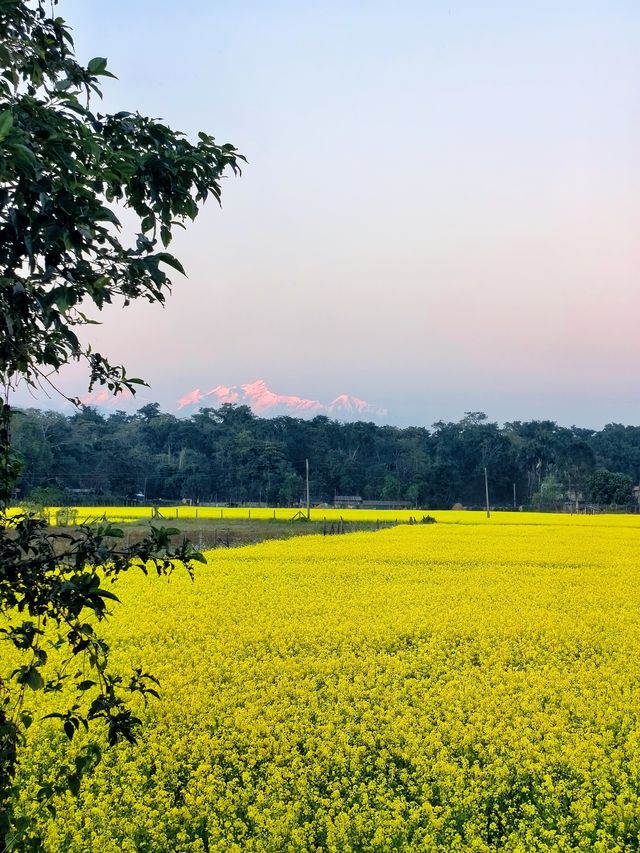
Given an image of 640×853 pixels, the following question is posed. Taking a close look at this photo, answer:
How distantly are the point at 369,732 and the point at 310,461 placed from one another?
7396cm

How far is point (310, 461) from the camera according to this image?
80.0 metres

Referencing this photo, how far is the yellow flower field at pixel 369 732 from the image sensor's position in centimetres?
468

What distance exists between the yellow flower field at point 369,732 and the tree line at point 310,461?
4700cm

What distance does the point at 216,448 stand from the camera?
250 ft

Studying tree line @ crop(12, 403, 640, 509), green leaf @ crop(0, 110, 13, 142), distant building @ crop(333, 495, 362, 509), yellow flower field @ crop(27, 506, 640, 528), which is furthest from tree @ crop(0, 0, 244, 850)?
distant building @ crop(333, 495, 362, 509)

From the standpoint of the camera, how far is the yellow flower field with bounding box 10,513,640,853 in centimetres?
468

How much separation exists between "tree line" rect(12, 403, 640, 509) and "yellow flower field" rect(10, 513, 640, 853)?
154ft

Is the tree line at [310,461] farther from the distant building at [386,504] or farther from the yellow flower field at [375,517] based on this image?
the yellow flower field at [375,517]

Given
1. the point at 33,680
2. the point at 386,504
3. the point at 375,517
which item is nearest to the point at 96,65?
the point at 33,680

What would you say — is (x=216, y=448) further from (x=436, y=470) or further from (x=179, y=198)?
(x=179, y=198)

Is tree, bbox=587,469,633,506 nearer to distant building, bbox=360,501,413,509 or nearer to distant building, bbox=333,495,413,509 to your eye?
distant building, bbox=360,501,413,509

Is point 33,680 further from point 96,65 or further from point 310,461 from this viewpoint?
point 310,461

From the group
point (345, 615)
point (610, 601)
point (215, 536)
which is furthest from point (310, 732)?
point (215, 536)

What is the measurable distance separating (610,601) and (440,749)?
8.41 meters
